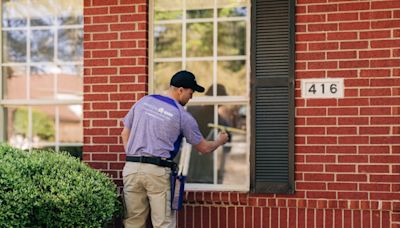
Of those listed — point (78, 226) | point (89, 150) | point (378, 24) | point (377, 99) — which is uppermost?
point (378, 24)

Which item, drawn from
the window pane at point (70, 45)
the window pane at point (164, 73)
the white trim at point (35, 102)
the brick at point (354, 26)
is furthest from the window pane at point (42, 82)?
the brick at point (354, 26)

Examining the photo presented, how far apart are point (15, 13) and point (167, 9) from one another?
1.96m

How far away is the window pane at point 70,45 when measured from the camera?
8516 millimetres

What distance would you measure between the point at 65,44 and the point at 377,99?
456cm

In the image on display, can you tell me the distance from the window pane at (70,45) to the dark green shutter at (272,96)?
11.1 feet

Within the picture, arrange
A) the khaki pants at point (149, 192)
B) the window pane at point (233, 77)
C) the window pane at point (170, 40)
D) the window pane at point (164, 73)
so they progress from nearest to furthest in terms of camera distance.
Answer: the khaki pants at point (149, 192)
the window pane at point (164, 73)
the window pane at point (170, 40)
the window pane at point (233, 77)

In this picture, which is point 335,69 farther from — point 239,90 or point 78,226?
point 239,90

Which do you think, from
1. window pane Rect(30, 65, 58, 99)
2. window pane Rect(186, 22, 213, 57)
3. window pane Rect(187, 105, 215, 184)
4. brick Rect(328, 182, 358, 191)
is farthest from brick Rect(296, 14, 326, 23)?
window pane Rect(186, 22, 213, 57)

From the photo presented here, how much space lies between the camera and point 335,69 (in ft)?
18.7

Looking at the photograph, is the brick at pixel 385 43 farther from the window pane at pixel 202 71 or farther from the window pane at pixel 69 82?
the window pane at pixel 69 82

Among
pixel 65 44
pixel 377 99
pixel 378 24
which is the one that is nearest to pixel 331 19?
pixel 378 24

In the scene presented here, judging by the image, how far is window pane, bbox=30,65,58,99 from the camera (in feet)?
28.6

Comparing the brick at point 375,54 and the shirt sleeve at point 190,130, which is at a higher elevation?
the brick at point 375,54

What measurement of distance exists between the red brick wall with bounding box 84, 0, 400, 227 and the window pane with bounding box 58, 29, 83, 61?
11.1 ft
